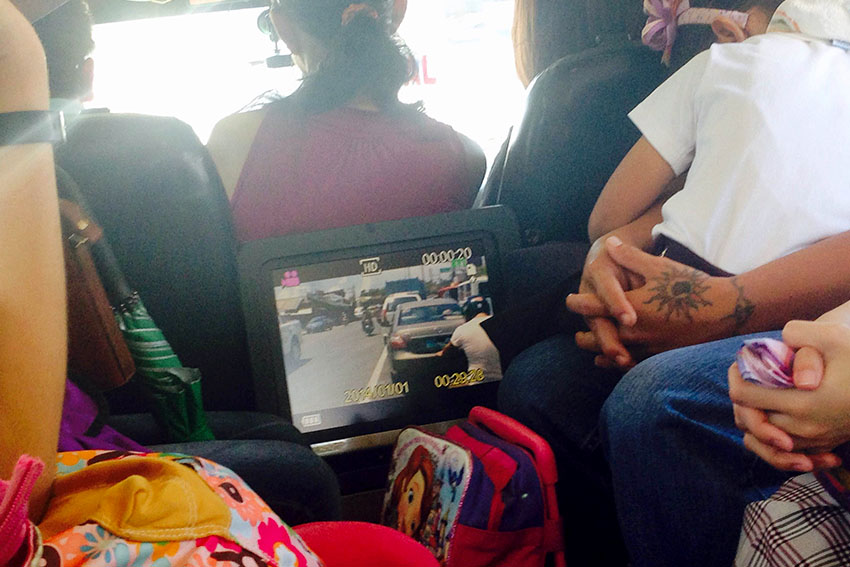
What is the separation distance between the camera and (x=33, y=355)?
0.55 metres

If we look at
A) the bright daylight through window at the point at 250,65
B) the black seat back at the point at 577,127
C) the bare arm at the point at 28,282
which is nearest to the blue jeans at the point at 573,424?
the black seat back at the point at 577,127

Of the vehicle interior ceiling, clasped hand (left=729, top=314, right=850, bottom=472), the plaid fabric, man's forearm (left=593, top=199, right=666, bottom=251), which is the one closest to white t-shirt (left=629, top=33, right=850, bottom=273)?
A: man's forearm (left=593, top=199, right=666, bottom=251)

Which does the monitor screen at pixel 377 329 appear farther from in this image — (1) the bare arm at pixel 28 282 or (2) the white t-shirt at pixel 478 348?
(1) the bare arm at pixel 28 282

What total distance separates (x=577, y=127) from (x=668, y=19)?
0.82 ft

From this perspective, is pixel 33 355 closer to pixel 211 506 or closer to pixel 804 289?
pixel 211 506

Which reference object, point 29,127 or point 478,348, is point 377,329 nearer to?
point 478,348

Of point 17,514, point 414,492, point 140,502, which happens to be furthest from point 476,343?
point 17,514

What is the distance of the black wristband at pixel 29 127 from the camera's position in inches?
22.5

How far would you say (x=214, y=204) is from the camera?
4.07 feet

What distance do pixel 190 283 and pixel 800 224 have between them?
96 centimetres

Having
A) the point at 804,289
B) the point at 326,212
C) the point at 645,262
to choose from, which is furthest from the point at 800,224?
the point at 326,212

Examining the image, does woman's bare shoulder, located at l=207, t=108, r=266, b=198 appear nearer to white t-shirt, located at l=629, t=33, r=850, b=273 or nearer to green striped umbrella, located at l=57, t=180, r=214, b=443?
green striped umbrella, located at l=57, t=180, r=214, b=443

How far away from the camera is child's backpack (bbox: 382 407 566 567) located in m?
1.01
